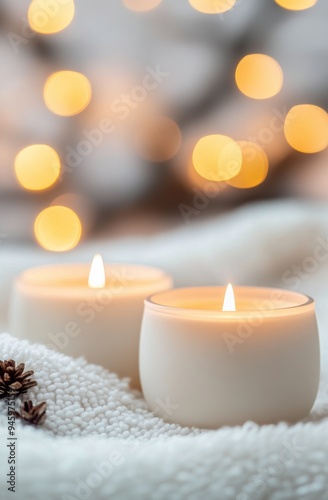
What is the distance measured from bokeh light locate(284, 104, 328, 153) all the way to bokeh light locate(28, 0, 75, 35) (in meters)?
→ 0.38

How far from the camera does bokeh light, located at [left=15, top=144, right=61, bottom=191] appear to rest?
47.2 inches

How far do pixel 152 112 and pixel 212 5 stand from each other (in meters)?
0.20

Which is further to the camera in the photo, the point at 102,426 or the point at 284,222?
the point at 284,222

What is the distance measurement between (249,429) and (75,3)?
79 cm

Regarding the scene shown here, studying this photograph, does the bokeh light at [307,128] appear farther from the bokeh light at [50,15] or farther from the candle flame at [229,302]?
the candle flame at [229,302]

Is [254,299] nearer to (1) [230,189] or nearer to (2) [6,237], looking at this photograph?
(1) [230,189]

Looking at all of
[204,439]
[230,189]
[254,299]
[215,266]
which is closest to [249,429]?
[204,439]

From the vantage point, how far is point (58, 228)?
4.06 ft

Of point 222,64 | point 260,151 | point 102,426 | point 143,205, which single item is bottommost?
point 102,426

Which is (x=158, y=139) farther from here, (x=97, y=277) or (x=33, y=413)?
(x=33, y=413)

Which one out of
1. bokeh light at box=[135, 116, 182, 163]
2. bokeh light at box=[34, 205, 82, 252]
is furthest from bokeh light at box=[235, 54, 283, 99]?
bokeh light at box=[34, 205, 82, 252]

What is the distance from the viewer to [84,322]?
0.73 meters

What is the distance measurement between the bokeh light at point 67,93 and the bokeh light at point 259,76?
0.25 m

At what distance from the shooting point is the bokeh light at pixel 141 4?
1105 mm
